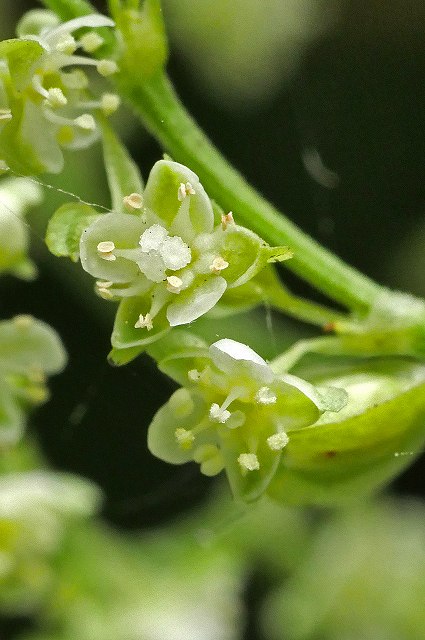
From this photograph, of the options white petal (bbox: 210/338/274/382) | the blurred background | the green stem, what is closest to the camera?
white petal (bbox: 210/338/274/382)

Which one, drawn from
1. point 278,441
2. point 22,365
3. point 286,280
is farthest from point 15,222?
point 286,280

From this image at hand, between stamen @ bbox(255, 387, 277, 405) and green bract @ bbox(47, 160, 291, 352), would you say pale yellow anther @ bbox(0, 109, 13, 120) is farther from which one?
stamen @ bbox(255, 387, 277, 405)

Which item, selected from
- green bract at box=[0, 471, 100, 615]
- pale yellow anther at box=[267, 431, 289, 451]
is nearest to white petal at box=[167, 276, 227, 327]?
pale yellow anther at box=[267, 431, 289, 451]

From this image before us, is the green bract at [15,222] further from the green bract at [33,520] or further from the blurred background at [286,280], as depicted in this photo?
the green bract at [33,520]

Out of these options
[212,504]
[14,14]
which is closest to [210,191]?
[212,504]

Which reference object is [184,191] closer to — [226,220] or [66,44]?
[226,220]

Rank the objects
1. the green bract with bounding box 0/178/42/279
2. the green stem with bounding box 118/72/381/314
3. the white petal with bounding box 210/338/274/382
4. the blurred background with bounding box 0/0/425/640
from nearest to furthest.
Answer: the white petal with bounding box 210/338/274/382 < the green stem with bounding box 118/72/381/314 < the green bract with bounding box 0/178/42/279 < the blurred background with bounding box 0/0/425/640

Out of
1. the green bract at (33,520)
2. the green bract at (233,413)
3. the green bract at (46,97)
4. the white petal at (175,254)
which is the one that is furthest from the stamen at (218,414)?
the green bract at (33,520)
